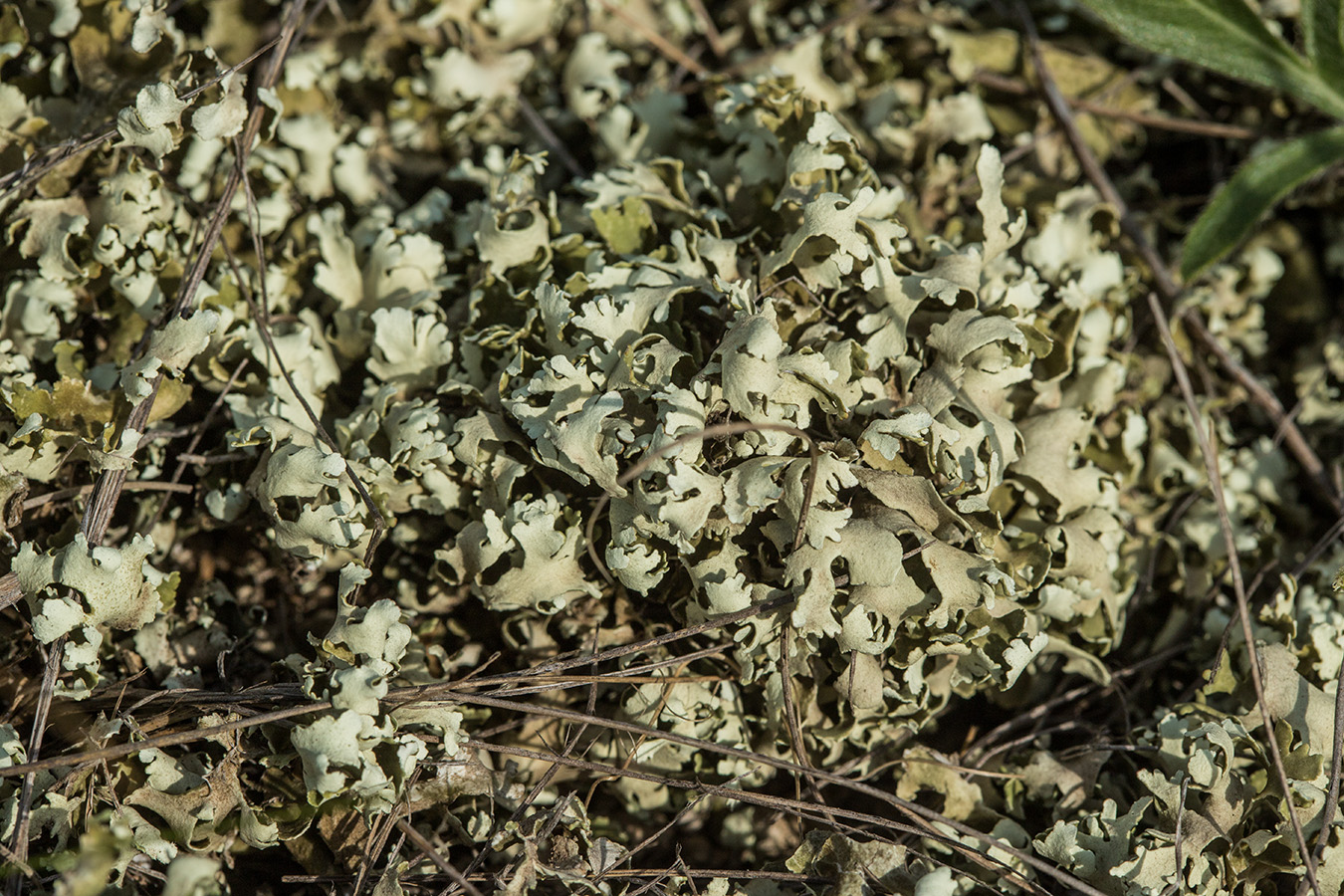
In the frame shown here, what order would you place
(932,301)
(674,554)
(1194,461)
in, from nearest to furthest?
(674,554), (932,301), (1194,461)

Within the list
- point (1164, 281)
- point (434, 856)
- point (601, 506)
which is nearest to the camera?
point (434, 856)

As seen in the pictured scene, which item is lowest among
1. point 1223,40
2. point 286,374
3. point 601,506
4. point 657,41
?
point 601,506

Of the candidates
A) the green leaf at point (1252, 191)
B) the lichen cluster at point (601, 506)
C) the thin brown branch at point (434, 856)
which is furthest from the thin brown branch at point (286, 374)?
the green leaf at point (1252, 191)

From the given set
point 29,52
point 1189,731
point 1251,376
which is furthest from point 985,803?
point 29,52

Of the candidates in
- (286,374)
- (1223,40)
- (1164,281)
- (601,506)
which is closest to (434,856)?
(601,506)

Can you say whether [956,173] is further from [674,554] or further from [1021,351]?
[674,554]

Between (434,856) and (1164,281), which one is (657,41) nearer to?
(1164,281)
